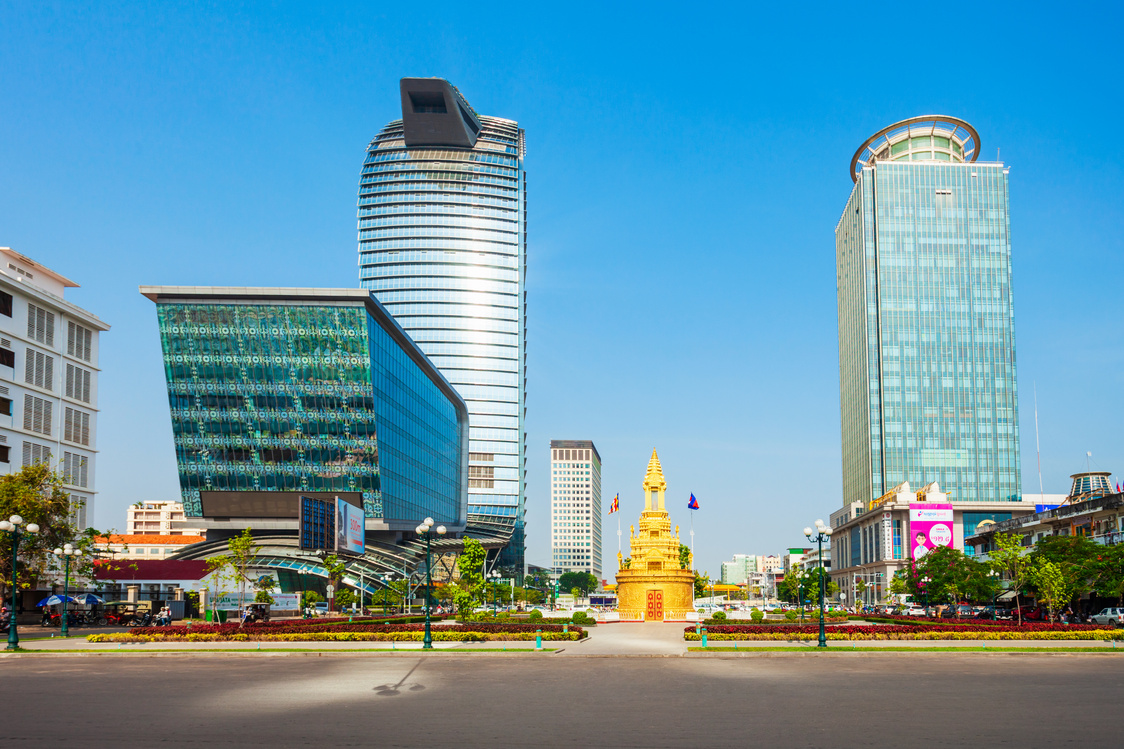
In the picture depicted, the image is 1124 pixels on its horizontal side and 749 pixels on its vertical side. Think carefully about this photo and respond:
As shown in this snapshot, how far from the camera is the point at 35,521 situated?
2251 inches

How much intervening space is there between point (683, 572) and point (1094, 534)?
38.2 meters

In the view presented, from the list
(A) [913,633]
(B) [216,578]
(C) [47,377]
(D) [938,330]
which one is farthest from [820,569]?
(D) [938,330]

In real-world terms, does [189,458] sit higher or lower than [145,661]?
higher

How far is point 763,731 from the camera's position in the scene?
18.2m

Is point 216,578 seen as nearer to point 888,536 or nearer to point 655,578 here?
point 655,578

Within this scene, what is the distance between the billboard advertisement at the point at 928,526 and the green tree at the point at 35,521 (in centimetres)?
11732

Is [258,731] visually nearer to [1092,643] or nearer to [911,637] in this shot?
[911,637]

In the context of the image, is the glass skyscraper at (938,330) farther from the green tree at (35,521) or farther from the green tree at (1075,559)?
the green tree at (35,521)

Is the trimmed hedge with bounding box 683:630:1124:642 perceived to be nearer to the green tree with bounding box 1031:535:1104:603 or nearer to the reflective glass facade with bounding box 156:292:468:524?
the green tree with bounding box 1031:535:1104:603

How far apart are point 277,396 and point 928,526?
323ft

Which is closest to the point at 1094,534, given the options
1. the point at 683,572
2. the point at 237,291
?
the point at 683,572

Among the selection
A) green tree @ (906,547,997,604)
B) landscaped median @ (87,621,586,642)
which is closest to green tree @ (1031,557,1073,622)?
green tree @ (906,547,997,604)

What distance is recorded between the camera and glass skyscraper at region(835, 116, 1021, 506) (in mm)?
167250

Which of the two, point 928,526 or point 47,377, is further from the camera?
point 928,526
